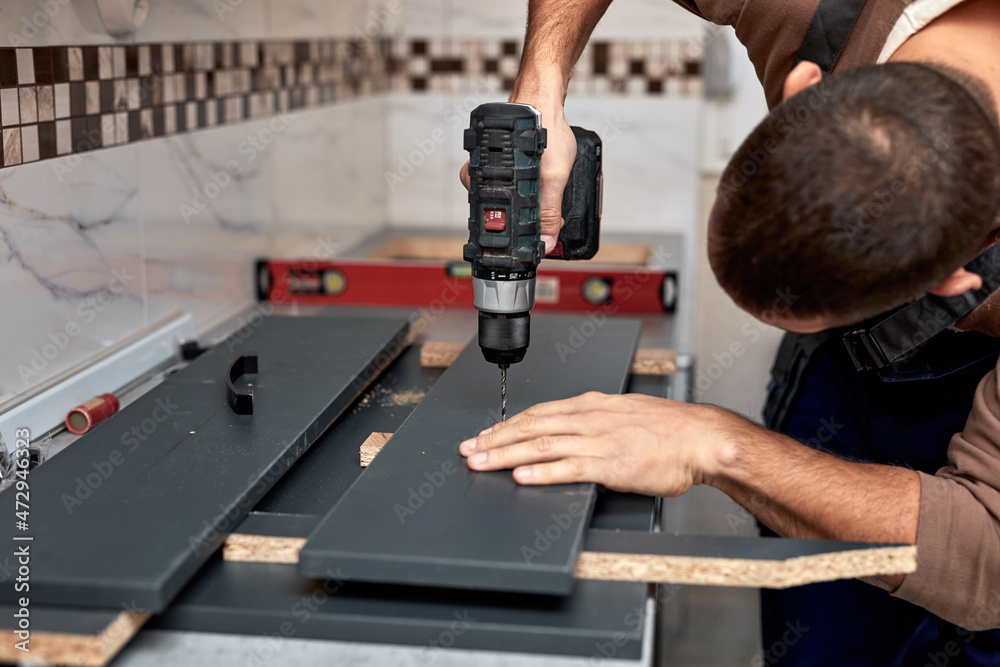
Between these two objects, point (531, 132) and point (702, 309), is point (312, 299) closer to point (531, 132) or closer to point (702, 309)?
point (531, 132)

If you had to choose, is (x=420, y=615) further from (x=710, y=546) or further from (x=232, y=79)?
(x=232, y=79)

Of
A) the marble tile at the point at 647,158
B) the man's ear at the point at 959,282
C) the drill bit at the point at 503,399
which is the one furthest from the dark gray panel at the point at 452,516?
the marble tile at the point at 647,158

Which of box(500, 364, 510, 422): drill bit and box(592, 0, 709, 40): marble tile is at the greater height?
box(592, 0, 709, 40): marble tile

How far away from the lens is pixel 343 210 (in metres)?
2.50

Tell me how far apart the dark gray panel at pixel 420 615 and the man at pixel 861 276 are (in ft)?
0.55

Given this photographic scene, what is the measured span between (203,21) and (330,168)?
2.38 ft

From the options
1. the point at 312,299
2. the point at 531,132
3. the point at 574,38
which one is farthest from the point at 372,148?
the point at 531,132

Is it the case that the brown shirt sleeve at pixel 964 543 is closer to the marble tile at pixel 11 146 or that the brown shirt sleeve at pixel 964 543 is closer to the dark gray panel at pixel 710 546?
the dark gray panel at pixel 710 546

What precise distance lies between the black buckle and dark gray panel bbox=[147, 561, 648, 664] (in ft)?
1.81

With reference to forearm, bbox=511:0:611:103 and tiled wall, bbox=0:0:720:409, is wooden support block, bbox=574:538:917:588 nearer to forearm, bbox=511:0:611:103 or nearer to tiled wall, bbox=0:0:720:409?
forearm, bbox=511:0:611:103

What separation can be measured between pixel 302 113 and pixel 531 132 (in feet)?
4.28

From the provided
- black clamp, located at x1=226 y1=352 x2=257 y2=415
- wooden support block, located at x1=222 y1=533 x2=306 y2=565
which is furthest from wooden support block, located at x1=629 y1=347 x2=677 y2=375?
wooden support block, located at x1=222 y1=533 x2=306 y2=565

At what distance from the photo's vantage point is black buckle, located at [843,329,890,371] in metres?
1.21

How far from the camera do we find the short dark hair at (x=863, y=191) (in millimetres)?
830
